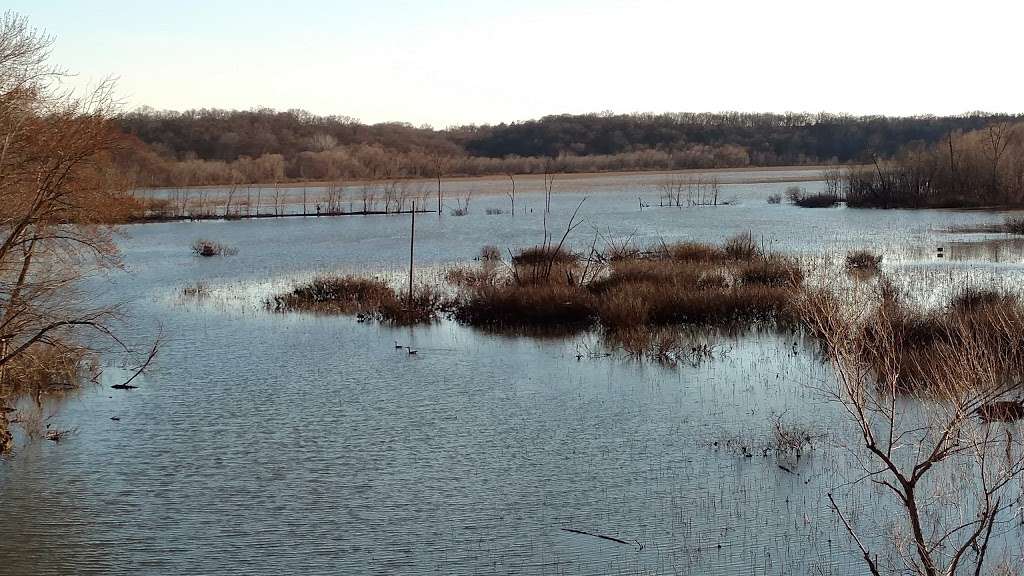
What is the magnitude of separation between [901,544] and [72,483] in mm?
8360

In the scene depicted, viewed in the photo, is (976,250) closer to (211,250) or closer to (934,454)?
(934,454)

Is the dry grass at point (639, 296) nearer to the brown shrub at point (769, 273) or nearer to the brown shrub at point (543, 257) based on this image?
the brown shrub at point (769, 273)

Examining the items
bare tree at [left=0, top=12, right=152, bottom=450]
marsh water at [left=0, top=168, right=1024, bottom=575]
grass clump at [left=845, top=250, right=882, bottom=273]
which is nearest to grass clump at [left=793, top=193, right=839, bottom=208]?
grass clump at [left=845, top=250, right=882, bottom=273]

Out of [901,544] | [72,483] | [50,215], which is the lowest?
Answer: [72,483]

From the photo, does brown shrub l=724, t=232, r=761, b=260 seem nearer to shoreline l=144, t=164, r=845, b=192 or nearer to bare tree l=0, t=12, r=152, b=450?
bare tree l=0, t=12, r=152, b=450

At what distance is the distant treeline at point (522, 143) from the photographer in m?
95.9

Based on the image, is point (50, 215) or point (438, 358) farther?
point (438, 358)

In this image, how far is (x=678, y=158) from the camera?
4419 inches

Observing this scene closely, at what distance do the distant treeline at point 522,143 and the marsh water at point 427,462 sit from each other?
69.1 m

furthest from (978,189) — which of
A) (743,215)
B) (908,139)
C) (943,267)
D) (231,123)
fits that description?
(231,123)

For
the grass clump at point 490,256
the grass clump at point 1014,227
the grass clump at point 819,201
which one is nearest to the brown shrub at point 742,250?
the grass clump at point 490,256

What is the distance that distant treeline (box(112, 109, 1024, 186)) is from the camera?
95875 mm

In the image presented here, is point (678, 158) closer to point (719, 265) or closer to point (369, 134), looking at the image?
point (369, 134)

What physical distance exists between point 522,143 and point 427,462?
376 ft
